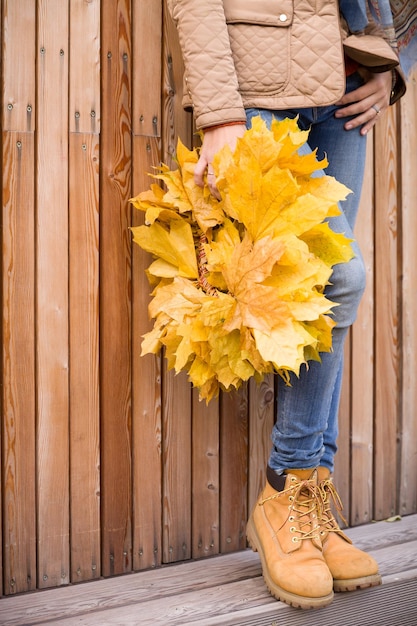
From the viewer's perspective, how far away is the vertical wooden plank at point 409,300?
1.98 m

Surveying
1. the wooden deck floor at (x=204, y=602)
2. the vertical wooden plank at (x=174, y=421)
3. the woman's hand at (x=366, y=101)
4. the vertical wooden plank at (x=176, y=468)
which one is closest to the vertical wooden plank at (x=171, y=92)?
the vertical wooden plank at (x=174, y=421)

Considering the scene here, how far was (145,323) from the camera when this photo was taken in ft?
5.23

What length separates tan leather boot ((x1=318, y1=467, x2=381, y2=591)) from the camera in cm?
140

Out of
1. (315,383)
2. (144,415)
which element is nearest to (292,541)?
(315,383)

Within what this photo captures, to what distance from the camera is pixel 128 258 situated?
1573 millimetres

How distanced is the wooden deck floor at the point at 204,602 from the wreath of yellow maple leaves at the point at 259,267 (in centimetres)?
45

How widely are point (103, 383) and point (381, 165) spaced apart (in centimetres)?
105

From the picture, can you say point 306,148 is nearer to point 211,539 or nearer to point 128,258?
point 128,258

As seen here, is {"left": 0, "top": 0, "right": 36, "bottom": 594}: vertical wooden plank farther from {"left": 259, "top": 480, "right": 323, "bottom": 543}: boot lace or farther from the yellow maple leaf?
{"left": 259, "top": 480, "right": 323, "bottom": 543}: boot lace

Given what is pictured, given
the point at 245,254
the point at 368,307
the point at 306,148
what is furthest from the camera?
the point at 368,307

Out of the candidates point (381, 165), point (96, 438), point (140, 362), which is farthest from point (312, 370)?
point (381, 165)

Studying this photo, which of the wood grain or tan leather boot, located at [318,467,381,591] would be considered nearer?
tan leather boot, located at [318,467,381,591]

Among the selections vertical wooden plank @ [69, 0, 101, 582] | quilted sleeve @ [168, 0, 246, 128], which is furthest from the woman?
vertical wooden plank @ [69, 0, 101, 582]

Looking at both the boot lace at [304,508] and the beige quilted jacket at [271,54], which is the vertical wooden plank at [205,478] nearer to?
the boot lace at [304,508]
